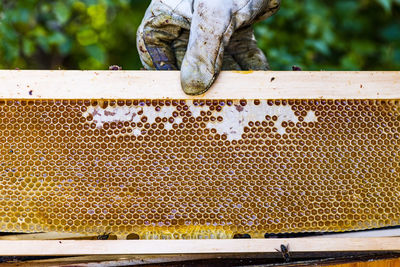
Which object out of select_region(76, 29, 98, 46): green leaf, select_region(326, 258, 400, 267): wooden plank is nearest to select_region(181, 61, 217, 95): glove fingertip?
select_region(326, 258, 400, 267): wooden plank

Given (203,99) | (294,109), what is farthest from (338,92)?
(203,99)

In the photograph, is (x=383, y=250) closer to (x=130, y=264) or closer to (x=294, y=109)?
(x=294, y=109)

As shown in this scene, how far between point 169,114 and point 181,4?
0.40 meters

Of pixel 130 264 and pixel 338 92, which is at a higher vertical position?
pixel 338 92

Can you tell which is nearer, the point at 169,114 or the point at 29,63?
the point at 169,114

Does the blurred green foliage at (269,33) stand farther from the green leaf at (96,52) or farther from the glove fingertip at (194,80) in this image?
the glove fingertip at (194,80)

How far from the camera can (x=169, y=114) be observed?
133 cm

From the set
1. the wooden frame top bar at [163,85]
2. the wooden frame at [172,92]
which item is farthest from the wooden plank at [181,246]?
the wooden frame top bar at [163,85]

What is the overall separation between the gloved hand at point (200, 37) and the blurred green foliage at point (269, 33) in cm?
151

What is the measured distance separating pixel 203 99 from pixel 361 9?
3287 mm

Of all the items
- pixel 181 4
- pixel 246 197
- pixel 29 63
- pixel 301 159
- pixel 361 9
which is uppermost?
pixel 361 9

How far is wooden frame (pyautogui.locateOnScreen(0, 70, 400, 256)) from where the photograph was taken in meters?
1.26

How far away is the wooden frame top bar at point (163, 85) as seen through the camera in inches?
50.7

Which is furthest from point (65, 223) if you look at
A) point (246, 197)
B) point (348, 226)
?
point (348, 226)
